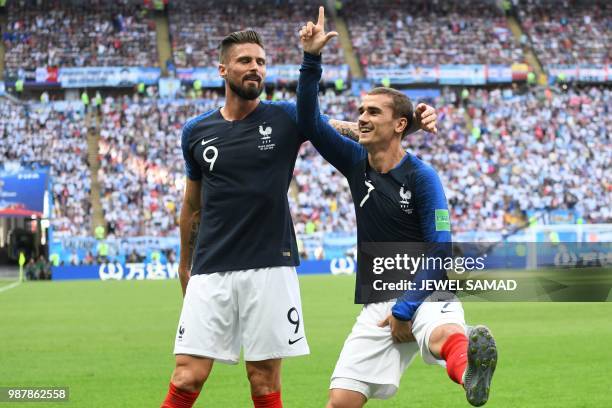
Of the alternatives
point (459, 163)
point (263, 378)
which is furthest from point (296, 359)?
point (459, 163)

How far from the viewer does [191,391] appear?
235 inches

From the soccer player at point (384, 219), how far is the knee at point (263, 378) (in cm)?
43

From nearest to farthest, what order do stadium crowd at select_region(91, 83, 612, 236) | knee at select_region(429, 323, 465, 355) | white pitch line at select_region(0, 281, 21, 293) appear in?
knee at select_region(429, 323, 465, 355)
white pitch line at select_region(0, 281, 21, 293)
stadium crowd at select_region(91, 83, 612, 236)

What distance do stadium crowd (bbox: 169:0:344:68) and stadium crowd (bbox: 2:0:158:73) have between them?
5.05 feet

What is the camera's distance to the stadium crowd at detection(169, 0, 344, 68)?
49969 mm

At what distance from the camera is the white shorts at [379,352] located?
18.5ft

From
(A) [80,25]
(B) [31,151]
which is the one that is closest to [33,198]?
(B) [31,151]

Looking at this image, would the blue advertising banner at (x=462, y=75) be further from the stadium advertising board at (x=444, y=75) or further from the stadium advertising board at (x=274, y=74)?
the stadium advertising board at (x=274, y=74)

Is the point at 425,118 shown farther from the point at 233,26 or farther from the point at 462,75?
the point at 233,26

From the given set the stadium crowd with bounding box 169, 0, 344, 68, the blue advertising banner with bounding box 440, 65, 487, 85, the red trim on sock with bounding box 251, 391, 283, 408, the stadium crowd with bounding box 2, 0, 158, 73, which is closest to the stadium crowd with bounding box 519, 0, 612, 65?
the blue advertising banner with bounding box 440, 65, 487, 85

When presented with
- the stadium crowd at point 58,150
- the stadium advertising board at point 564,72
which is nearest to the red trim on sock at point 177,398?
the stadium crowd at point 58,150

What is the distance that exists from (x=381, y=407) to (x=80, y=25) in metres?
44.3

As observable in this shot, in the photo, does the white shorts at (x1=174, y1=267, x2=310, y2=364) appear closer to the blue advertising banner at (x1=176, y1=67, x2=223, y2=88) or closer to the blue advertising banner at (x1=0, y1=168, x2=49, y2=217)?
the blue advertising banner at (x1=0, y1=168, x2=49, y2=217)

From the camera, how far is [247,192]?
6.04 meters
